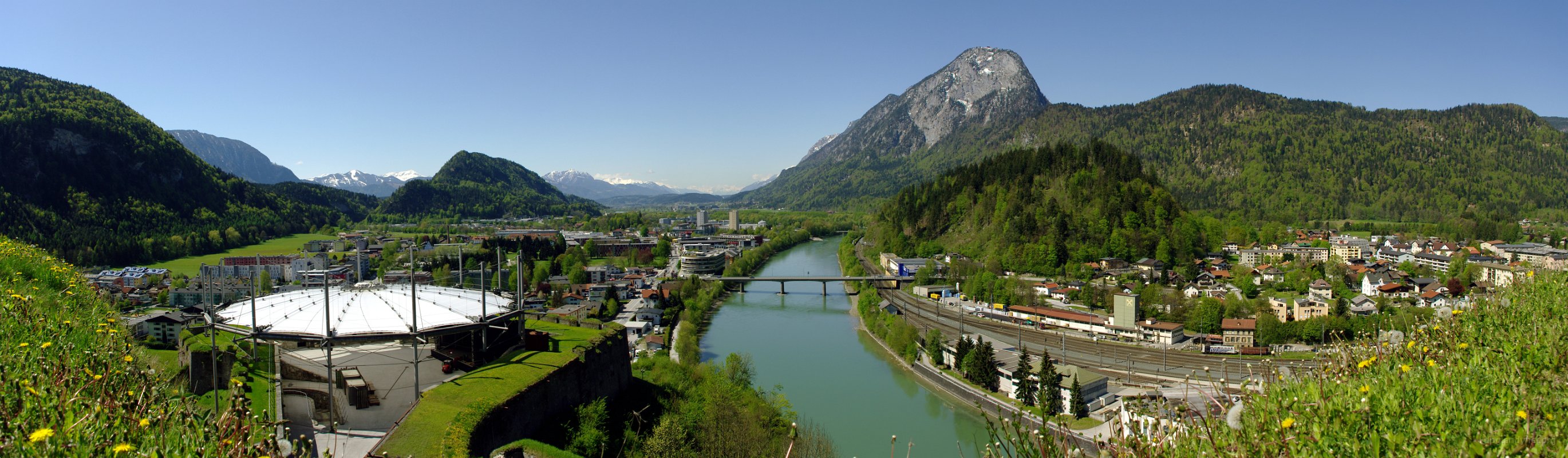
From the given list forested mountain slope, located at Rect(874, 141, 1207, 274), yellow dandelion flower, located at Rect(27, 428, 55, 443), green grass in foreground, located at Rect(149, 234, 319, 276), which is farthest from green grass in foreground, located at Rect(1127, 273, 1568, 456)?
green grass in foreground, located at Rect(149, 234, 319, 276)

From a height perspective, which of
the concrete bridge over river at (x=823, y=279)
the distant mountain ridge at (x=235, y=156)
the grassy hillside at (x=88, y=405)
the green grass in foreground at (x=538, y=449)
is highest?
the distant mountain ridge at (x=235, y=156)

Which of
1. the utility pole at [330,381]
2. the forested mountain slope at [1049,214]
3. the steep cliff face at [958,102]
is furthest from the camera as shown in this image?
the steep cliff face at [958,102]

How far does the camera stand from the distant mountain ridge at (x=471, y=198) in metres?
82.2

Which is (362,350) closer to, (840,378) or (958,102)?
(840,378)

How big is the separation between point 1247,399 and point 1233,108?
8590 centimetres

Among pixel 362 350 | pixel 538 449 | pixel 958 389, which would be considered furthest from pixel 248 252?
pixel 538 449

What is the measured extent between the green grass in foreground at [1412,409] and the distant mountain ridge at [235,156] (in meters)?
204

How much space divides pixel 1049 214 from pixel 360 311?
34671mm

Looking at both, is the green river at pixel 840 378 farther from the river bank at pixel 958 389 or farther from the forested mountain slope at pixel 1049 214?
the forested mountain slope at pixel 1049 214

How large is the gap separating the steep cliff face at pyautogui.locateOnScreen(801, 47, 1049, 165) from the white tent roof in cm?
11827

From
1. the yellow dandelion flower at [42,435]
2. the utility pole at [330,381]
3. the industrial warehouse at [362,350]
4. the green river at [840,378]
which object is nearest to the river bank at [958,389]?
the green river at [840,378]

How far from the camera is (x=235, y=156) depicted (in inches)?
6978

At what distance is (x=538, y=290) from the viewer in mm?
28172

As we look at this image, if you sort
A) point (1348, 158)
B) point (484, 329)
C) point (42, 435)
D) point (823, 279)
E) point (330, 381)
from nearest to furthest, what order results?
point (42, 435)
point (330, 381)
point (484, 329)
point (823, 279)
point (1348, 158)
